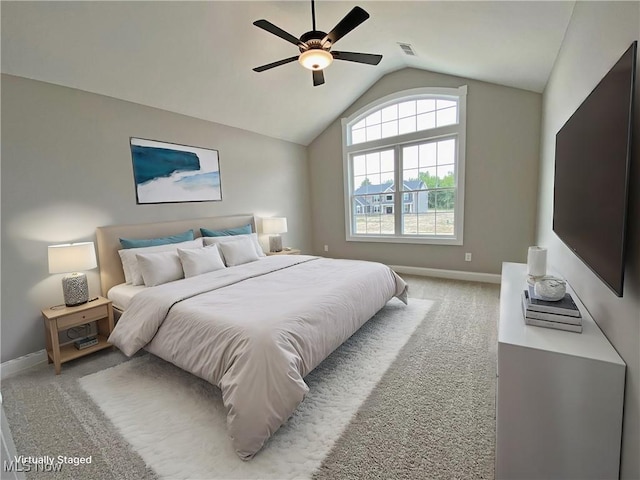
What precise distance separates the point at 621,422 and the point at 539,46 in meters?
3.01

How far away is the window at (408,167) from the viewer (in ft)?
14.3

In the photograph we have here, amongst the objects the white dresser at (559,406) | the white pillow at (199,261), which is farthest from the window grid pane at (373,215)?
the white dresser at (559,406)

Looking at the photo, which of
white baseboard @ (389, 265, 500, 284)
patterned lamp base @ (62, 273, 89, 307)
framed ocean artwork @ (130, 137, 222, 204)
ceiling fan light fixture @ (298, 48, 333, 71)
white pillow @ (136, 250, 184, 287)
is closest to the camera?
ceiling fan light fixture @ (298, 48, 333, 71)

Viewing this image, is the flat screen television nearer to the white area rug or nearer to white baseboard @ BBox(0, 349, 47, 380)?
the white area rug

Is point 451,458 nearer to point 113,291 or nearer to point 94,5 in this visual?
point 113,291

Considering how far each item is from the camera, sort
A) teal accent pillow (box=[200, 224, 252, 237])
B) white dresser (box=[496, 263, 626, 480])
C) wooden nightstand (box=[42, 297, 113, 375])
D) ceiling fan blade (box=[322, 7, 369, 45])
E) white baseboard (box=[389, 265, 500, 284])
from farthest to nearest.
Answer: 1. white baseboard (box=[389, 265, 500, 284])
2. teal accent pillow (box=[200, 224, 252, 237])
3. wooden nightstand (box=[42, 297, 113, 375])
4. ceiling fan blade (box=[322, 7, 369, 45])
5. white dresser (box=[496, 263, 626, 480])

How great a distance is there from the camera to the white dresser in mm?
1124

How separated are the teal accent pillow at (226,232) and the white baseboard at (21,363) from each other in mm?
1884

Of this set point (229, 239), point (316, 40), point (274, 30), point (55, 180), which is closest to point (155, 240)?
point (229, 239)

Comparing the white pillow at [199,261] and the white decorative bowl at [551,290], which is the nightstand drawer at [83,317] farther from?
the white decorative bowl at [551,290]

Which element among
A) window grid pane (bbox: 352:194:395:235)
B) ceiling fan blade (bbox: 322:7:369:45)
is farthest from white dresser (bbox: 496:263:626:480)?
window grid pane (bbox: 352:194:395:235)

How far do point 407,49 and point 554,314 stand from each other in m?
3.66

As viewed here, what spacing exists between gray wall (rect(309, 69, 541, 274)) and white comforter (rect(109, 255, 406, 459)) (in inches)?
83.4

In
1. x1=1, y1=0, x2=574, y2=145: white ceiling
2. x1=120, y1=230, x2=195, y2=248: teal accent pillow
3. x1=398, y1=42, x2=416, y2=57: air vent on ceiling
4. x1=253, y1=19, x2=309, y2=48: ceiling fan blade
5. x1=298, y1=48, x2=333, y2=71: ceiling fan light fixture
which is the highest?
x1=398, y1=42, x2=416, y2=57: air vent on ceiling
